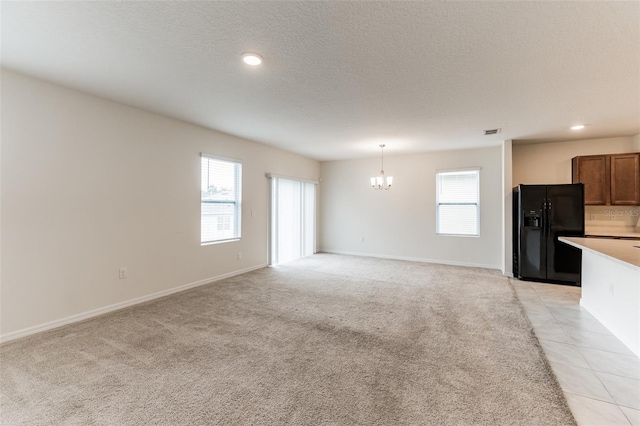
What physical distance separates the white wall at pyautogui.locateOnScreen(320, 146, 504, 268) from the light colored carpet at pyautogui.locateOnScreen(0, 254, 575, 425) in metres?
2.29

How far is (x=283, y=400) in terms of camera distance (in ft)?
6.03

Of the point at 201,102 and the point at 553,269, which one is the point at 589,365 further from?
the point at 201,102

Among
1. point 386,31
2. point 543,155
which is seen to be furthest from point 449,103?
point 543,155

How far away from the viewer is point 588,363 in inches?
90.3

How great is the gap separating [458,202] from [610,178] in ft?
7.83

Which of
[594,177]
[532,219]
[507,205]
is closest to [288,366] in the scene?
[532,219]

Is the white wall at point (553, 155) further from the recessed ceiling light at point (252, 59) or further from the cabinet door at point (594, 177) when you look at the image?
the recessed ceiling light at point (252, 59)

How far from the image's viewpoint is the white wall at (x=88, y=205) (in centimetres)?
270

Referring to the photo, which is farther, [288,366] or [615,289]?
[615,289]

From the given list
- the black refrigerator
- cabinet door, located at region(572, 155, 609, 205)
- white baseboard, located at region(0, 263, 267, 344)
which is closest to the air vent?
the black refrigerator

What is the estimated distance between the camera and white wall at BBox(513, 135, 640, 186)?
16.2 ft

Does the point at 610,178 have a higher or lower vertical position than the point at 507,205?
higher

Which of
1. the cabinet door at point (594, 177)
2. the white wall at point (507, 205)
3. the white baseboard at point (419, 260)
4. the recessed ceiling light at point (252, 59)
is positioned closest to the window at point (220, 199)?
the recessed ceiling light at point (252, 59)

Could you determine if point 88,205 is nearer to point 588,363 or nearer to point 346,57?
point 346,57
